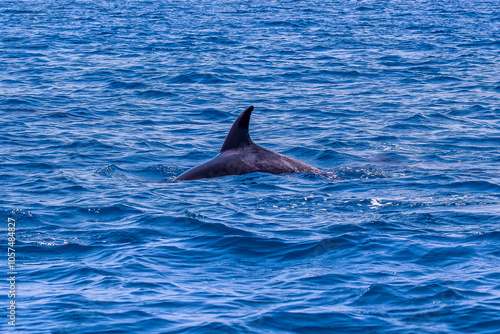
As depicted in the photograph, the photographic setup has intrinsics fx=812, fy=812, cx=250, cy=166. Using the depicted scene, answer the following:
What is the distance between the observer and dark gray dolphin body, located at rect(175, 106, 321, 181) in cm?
1641

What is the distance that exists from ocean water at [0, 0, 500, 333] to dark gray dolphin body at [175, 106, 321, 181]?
0.29 metres

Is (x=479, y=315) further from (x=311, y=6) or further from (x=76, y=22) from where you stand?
(x=311, y=6)

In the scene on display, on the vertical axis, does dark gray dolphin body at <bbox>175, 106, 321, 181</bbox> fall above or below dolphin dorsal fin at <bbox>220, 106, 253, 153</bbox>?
below

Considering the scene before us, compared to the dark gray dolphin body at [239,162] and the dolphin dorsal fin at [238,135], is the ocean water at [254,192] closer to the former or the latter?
the dark gray dolphin body at [239,162]

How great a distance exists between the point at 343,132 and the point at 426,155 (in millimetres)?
3266

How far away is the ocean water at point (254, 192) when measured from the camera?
9773 mm

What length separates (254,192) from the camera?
607 inches

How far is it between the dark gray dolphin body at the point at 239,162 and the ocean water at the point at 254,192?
0.95 feet

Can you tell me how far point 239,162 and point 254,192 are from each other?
1.21m

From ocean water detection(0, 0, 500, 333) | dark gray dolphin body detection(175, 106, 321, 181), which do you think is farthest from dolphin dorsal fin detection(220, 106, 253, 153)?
ocean water detection(0, 0, 500, 333)

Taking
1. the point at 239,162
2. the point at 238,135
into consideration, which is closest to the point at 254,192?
the point at 239,162

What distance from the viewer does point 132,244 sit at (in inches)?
482

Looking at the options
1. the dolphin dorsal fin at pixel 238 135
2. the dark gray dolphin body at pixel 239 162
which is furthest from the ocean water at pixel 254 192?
the dolphin dorsal fin at pixel 238 135

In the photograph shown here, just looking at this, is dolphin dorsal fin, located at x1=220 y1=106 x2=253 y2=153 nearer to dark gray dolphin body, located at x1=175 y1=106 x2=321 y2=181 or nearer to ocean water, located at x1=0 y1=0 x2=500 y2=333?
dark gray dolphin body, located at x1=175 y1=106 x2=321 y2=181
